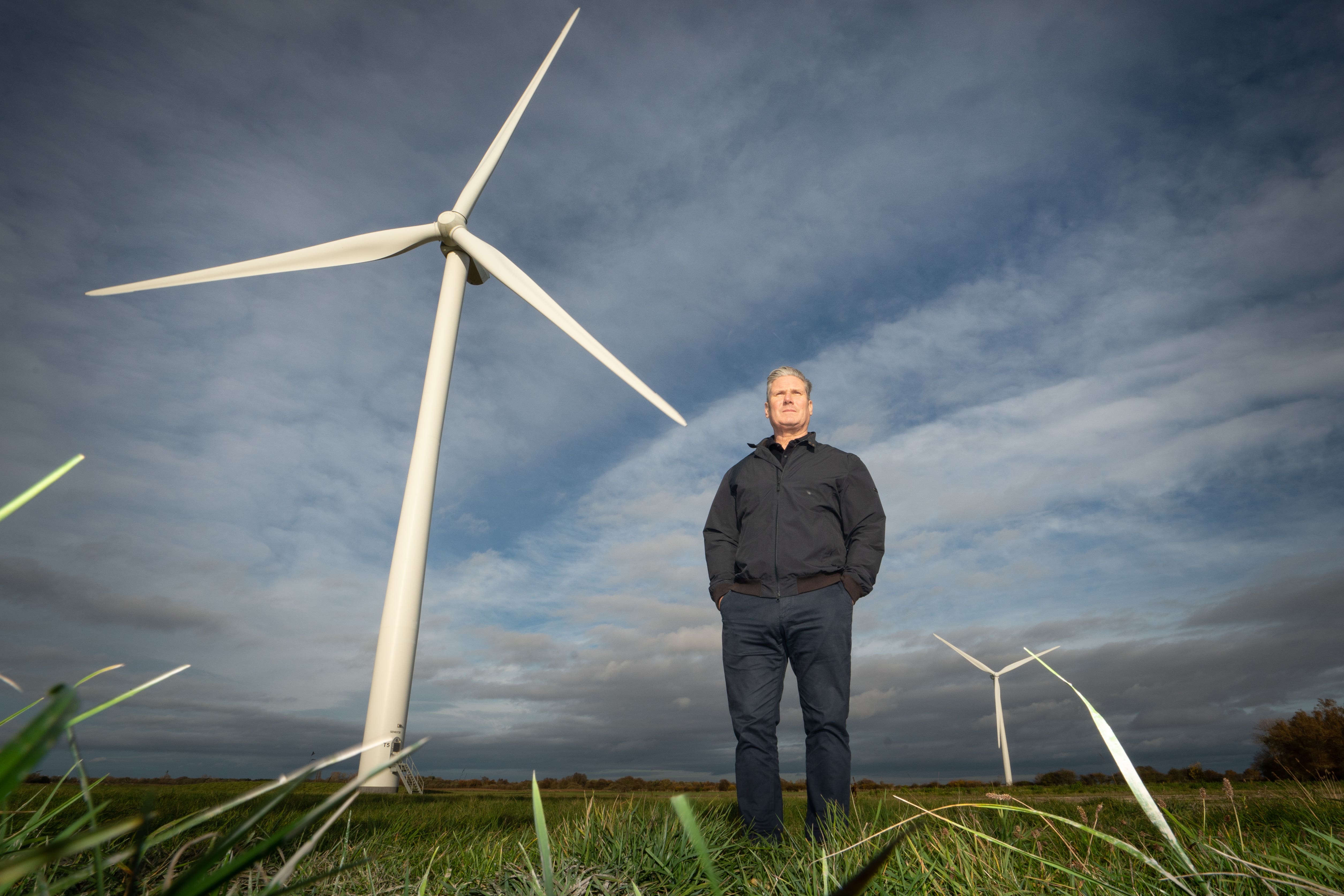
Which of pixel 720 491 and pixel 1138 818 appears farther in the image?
pixel 720 491

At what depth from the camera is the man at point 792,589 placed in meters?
5.36

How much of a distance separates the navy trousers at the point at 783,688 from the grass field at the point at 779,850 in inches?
14.4

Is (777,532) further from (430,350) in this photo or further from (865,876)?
(430,350)

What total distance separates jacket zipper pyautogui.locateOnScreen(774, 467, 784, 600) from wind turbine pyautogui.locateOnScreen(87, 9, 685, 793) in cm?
→ 519

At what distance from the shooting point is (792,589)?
576 centimetres

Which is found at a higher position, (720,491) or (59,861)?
(720,491)

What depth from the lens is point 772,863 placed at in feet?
12.5

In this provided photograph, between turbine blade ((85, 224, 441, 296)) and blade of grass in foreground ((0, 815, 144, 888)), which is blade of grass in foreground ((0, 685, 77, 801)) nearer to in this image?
blade of grass in foreground ((0, 815, 144, 888))

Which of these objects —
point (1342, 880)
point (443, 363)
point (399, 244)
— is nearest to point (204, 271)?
point (399, 244)

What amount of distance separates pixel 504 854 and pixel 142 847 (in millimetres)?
3374

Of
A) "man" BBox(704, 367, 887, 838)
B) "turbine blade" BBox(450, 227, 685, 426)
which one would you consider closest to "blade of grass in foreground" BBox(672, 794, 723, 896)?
"man" BBox(704, 367, 887, 838)

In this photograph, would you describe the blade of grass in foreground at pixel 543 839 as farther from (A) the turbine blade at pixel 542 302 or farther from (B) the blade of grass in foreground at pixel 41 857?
(A) the turbine blade at pixel 542 302

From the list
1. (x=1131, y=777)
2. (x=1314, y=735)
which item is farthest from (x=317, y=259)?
(x=1314, y=735)

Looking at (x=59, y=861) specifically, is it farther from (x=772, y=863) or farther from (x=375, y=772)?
(x=375, y=772)
